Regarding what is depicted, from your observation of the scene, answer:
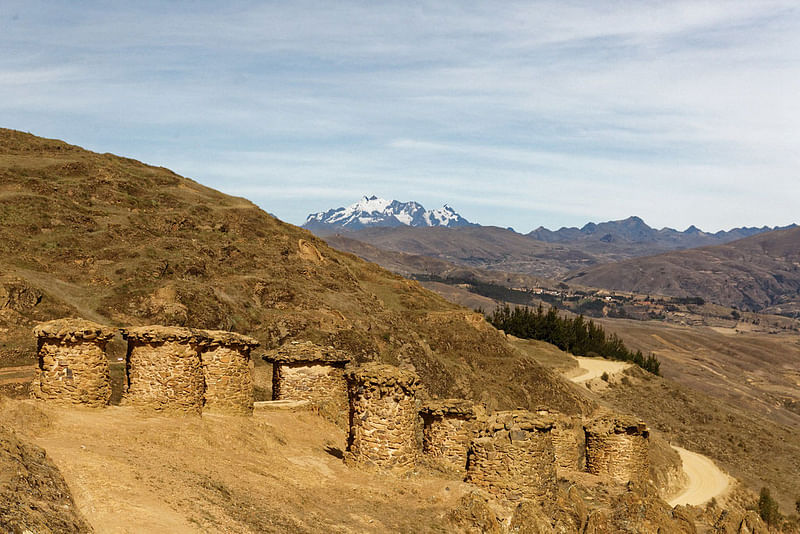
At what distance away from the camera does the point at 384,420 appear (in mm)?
16328

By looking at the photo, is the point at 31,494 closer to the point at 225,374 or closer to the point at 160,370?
the point at 160,370

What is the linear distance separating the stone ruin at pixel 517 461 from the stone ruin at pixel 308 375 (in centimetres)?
725

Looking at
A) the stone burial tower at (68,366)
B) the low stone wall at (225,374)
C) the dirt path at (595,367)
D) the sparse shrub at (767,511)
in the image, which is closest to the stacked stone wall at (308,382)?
the low stone wall at (225,374)

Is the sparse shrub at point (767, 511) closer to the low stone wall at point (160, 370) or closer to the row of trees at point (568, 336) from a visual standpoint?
the low stone wall at point (160, 370)

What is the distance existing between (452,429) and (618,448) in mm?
7690

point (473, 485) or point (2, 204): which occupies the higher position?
point (2, 204)

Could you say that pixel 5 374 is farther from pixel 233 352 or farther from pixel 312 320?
pixel 312 320

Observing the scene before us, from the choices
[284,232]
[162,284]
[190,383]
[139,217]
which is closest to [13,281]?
[162,284]

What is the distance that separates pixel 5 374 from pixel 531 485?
25.3m

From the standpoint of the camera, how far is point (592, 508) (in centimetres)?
1769

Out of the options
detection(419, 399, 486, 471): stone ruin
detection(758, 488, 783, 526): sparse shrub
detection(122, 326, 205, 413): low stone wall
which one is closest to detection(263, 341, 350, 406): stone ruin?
detection(419, 399, 486, 471): stone ruin

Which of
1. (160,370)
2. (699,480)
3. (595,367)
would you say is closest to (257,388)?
(160,370)

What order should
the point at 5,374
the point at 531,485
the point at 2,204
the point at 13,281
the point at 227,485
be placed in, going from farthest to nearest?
1. the point at 2,204
2. the point at 13,281
3. the point at 5,374
4. the point at 531,485
5. the point at 227,485

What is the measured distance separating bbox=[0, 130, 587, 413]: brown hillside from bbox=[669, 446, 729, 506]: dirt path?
10.4 metres
